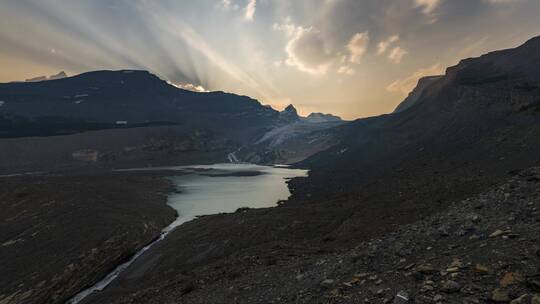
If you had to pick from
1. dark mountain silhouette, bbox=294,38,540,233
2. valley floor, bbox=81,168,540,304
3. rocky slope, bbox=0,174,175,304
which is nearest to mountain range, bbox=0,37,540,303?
valley floor, bbox=81,168,540,304

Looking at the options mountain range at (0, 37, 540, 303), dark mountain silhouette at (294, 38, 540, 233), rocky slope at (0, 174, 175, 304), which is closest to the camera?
mountain range at (0, 37, 540, 303)

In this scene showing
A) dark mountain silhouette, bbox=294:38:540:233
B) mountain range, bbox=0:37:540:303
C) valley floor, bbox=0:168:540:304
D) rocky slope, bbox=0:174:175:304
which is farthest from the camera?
dark mountain silhouette, bbox=294:38:540:233

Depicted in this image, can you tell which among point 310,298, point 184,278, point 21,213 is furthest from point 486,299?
point 21,213

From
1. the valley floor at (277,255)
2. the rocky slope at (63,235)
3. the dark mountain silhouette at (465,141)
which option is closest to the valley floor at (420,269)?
the valley floor at (277,255)

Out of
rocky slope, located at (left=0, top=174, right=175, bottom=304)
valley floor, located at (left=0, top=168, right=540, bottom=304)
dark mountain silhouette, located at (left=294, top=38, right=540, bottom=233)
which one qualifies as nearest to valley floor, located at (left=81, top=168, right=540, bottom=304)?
valley floor, located at (left=0, top=168, right=540, bottom=304)

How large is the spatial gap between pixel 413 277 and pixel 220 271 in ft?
52.1

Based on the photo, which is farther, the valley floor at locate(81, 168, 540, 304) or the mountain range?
the mountain range

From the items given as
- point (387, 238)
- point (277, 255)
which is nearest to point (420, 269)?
point (387, 238)

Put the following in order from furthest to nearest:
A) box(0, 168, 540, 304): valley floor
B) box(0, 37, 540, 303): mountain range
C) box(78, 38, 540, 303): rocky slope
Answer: box(78, 38, 540, 303): rocky slope
box(0, 37, 540, 303): mountain range
box(0, 168, 540, 304): valley floor

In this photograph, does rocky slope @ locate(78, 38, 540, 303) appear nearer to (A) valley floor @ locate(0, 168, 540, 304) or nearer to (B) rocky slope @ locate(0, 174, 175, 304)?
(A) valley floor @ locate(0, 168, 540, 304)

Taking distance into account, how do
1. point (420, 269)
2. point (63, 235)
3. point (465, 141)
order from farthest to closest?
1. point (465, 141)
2. point (63, 235)
3. point (420, 269)

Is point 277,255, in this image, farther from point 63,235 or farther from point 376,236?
point 63,235

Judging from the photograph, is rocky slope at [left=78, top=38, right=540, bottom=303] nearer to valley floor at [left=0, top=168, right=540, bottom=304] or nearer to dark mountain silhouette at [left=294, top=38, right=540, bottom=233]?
valley floor at [left=0, top=168, right=540, bottom=304]

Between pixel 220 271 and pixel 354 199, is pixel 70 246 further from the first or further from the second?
pixel 354 199
